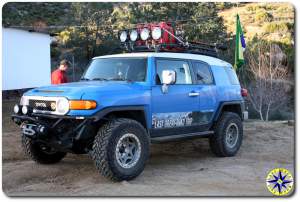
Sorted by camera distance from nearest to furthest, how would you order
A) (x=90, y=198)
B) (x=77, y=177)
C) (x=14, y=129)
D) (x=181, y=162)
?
(x=90, y=198), (x=77, y=177), (x=181, y=162), (x=14, y=129)

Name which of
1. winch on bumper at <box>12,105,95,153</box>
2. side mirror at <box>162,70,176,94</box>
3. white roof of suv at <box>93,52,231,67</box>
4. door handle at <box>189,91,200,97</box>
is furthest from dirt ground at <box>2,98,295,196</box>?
white roof of suv at <box>93,52,231,67</box>

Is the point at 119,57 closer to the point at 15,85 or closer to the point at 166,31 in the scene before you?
the point at 166,31

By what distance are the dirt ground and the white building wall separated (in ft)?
29.2

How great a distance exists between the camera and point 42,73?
63.4 ft

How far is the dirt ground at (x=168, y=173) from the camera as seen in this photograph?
18.0 feet

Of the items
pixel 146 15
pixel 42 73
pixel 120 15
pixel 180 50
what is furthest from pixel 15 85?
pixel 120 15

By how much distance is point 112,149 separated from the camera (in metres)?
5.55

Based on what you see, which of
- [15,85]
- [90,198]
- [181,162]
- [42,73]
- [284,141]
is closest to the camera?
[90,198]

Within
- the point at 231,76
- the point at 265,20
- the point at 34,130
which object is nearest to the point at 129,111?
the point at 34,130

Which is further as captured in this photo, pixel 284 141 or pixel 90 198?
pixel 284 141

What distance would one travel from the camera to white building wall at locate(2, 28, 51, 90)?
57.3ft

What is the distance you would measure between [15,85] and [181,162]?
40.6 ft

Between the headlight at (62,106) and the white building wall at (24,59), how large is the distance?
1219cm

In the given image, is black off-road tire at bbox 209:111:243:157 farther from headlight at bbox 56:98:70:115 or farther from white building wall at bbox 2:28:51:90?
white building wall at bbox 2:28:51:90
